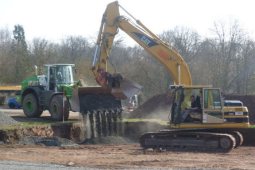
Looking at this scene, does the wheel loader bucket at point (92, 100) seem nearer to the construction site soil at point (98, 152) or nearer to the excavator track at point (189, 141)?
the construction site soil at point (98, 152)

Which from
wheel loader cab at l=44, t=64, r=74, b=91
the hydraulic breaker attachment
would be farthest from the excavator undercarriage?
wheel loader cab at l=44, t=64, r=74, b=91

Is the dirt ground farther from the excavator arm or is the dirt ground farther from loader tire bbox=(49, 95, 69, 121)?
loader tire bbox=(49, 95, 69, 121)

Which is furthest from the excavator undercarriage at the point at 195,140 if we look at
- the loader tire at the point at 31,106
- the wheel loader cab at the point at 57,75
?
the loader tire at the point at 31,106

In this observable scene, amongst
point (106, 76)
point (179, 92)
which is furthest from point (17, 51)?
point (179, 92)

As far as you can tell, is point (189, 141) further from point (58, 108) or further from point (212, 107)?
point (58, 108)

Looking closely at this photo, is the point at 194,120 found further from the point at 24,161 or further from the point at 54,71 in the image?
the point at 54,71

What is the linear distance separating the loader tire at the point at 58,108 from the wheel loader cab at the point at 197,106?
7.30 metres

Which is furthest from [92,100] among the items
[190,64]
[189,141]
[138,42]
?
[190,64]

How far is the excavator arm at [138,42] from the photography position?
61.6 ft

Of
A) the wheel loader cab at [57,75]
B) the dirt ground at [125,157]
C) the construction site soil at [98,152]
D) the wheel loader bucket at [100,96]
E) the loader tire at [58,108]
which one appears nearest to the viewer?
the dirt ground at [125,157]

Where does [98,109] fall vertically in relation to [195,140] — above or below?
above

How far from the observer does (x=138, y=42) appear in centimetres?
2023

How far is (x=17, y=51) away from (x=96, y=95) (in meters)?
39.2

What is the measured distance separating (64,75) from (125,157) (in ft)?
35.8
